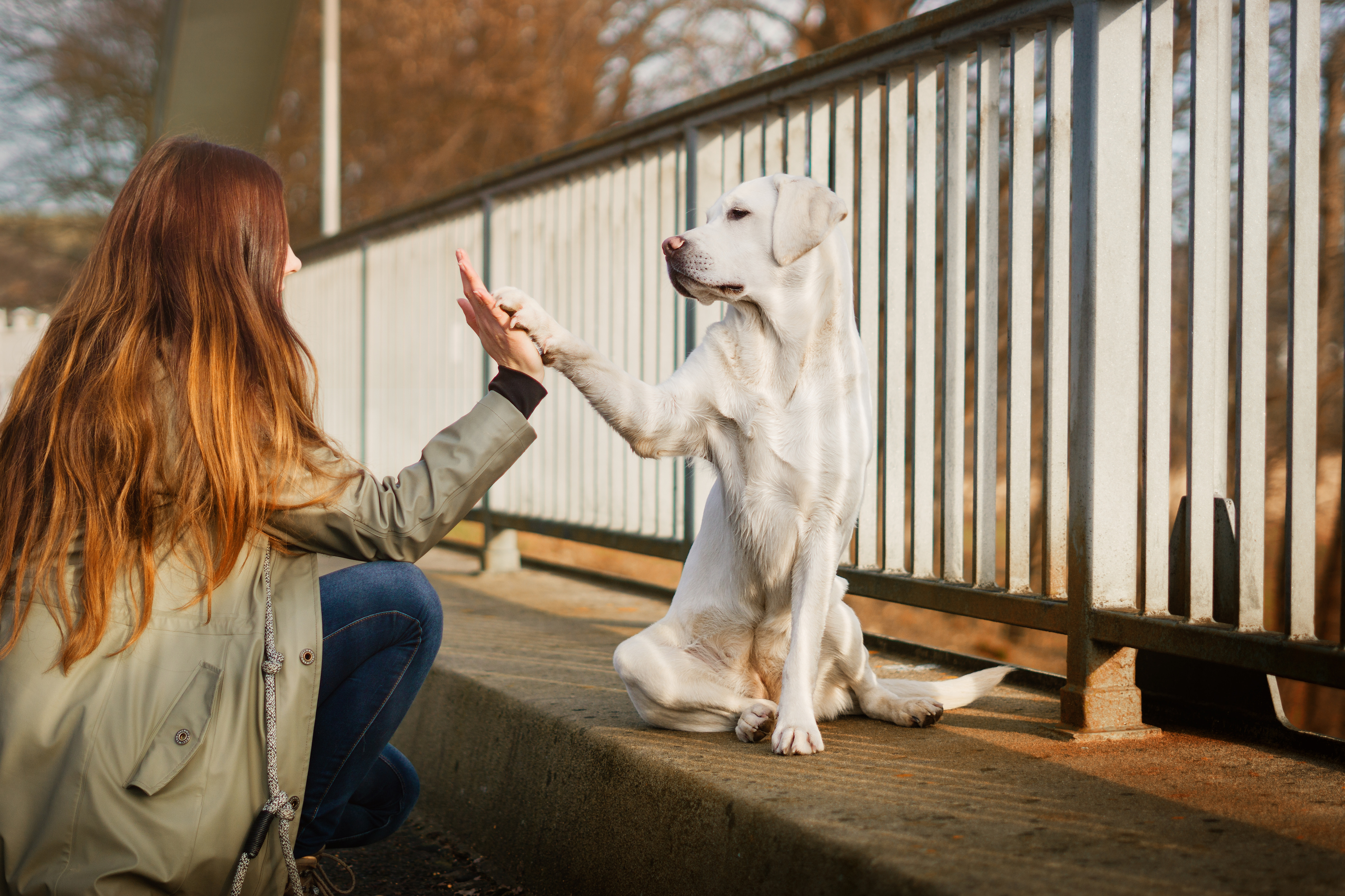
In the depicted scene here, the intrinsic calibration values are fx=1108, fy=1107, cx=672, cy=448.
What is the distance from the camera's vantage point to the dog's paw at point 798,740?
2.17m

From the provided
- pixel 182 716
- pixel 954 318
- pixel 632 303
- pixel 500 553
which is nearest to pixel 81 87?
pixel 500 553

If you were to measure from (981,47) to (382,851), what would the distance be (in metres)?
2.59

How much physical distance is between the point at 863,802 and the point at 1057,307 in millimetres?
1315

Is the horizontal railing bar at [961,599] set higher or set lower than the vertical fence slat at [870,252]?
lower

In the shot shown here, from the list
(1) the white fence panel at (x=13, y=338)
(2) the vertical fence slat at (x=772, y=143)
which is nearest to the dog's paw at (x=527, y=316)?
(2) the vertical fence slat at (x=772, y=143)

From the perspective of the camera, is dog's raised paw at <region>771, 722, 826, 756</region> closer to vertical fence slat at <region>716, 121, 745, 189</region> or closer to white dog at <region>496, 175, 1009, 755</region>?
white dog at <region>496, 175, 1009, 755</region>

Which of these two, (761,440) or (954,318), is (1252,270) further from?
(761,440)

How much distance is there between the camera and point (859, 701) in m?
2.53

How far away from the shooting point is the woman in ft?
5.60

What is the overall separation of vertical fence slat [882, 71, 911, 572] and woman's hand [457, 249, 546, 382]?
1316 millimetres

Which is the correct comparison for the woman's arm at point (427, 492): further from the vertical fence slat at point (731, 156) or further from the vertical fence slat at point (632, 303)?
the vertical fence slat at point (632, 303)

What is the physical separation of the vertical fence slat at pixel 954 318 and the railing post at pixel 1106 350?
0.45m

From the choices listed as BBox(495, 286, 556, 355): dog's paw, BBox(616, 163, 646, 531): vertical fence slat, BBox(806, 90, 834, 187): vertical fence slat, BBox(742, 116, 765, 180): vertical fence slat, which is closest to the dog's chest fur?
BBox(495, 286, 556, 355): dog's paw

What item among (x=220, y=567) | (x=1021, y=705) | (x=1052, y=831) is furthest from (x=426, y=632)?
(x=1021, y=705)
